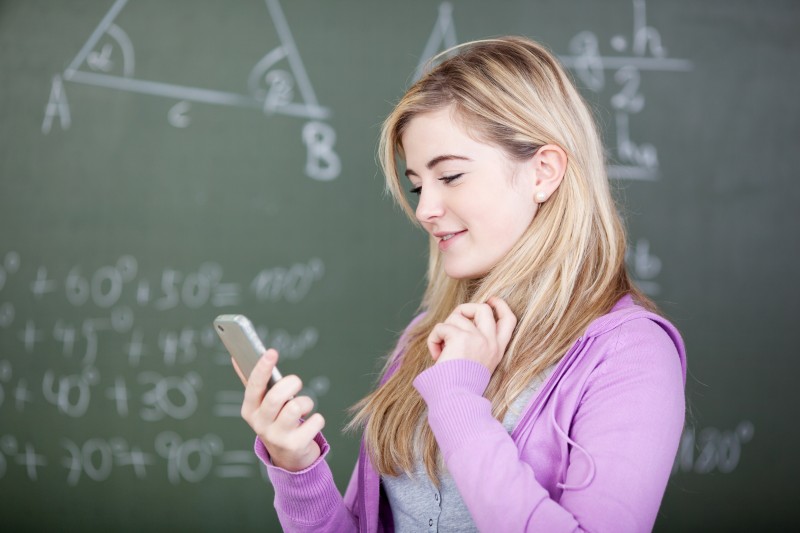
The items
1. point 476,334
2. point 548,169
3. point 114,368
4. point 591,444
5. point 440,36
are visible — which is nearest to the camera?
point 591,444

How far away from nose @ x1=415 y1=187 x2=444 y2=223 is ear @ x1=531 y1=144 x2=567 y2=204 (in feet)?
0.49

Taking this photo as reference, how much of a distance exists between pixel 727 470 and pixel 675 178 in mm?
1030

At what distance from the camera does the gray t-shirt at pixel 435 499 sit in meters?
1.12

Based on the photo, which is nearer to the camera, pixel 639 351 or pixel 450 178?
pixel 639 351

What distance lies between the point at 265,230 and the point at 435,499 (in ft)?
5.33

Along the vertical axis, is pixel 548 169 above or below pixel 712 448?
above

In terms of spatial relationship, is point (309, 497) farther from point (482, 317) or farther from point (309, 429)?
point (482, 317)

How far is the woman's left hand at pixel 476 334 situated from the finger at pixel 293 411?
0.19 m

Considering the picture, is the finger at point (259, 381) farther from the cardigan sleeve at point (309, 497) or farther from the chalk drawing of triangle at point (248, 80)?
the chalk drawing of triangle at point (248, 80)

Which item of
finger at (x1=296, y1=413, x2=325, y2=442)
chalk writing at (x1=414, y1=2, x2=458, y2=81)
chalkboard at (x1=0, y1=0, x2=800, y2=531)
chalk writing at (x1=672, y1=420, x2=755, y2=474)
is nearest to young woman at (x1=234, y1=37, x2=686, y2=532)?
finger at (x1=296, y1=413, x2=325, y2=442)

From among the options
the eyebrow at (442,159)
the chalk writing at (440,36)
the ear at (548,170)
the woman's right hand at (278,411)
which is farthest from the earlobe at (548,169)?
the chalk writing at (440,36)

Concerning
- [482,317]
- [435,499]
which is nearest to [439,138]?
[482,317]

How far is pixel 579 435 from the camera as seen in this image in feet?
3.24

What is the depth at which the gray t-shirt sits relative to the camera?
1.12 metres
